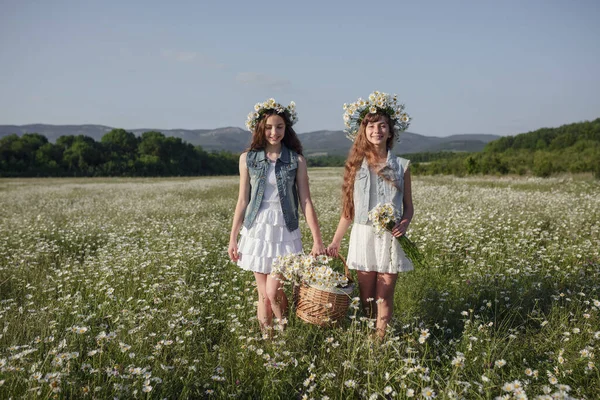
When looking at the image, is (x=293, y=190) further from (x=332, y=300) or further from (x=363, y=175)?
(x=332, y=300)

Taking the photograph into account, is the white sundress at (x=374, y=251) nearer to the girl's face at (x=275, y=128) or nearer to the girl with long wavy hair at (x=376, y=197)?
the girl with long wavy hair at (x=376, y=197)

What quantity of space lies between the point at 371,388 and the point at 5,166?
61887 mm

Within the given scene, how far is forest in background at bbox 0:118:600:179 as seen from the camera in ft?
108

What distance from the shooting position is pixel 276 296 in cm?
352

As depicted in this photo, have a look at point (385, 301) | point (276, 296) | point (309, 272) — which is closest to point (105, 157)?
point (276, 296)

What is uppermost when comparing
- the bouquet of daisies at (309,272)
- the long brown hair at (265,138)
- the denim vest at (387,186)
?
the long brown hair at (265,138)

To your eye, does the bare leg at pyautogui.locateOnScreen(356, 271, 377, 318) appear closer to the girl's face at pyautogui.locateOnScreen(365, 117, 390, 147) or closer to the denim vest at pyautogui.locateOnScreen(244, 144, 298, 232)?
the denim vest at pyautogui.locateOnScreen(244, 144, 298, 232)

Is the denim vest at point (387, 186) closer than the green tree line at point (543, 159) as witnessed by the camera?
Yes

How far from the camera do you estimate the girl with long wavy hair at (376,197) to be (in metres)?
3.40

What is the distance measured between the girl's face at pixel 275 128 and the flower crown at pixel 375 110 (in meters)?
0.70

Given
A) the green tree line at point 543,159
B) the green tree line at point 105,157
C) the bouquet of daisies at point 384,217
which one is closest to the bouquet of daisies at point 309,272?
the bouquet of daisies at point 384,217

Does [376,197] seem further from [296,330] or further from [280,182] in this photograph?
[296,330]

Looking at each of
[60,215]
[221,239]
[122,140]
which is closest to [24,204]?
[60,215]

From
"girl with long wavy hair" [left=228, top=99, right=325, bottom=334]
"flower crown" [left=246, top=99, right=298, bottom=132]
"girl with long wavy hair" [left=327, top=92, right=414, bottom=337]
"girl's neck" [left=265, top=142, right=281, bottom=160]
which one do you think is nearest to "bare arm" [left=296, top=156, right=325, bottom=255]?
"girl with long wavy hair" [left=228, top=99, right=325, bottom=334]
